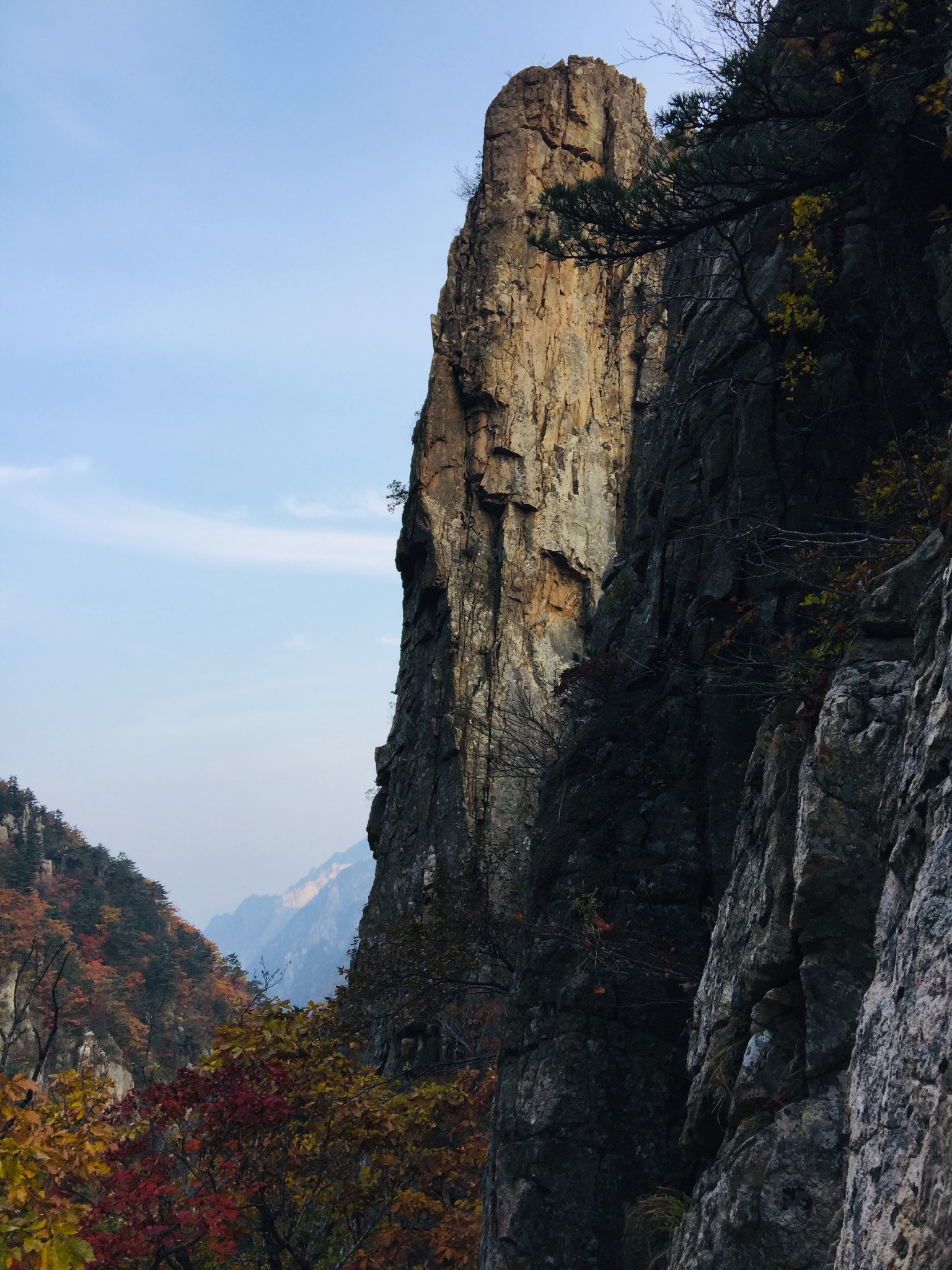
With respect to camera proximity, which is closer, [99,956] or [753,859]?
[753,859]

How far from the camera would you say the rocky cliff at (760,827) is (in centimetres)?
409

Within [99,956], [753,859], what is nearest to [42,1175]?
[753,859]

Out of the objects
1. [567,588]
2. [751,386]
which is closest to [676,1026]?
[751,386]

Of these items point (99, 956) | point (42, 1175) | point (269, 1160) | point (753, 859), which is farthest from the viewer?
point (99, 956)

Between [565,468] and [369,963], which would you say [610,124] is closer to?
[565,468]

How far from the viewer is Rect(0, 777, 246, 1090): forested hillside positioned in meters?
52.1

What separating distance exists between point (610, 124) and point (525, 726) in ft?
69.2

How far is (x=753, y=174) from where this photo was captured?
1020 centimetres

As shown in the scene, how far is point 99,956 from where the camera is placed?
216ft

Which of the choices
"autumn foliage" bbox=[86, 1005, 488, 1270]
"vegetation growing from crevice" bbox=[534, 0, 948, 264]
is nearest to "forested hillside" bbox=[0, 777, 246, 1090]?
"autumn foliage" bbox=[86, 1005, 488, 1270]

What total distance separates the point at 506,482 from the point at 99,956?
55396mm

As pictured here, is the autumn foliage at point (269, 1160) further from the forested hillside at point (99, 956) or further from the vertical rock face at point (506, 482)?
the forested hillside at point (99, 956)

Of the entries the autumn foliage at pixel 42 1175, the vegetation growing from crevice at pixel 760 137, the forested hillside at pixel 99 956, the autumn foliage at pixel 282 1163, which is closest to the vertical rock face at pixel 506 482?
the autumn foliage at pixel 282 1163

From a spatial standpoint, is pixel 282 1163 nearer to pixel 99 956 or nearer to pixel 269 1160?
pixel 269 1160
